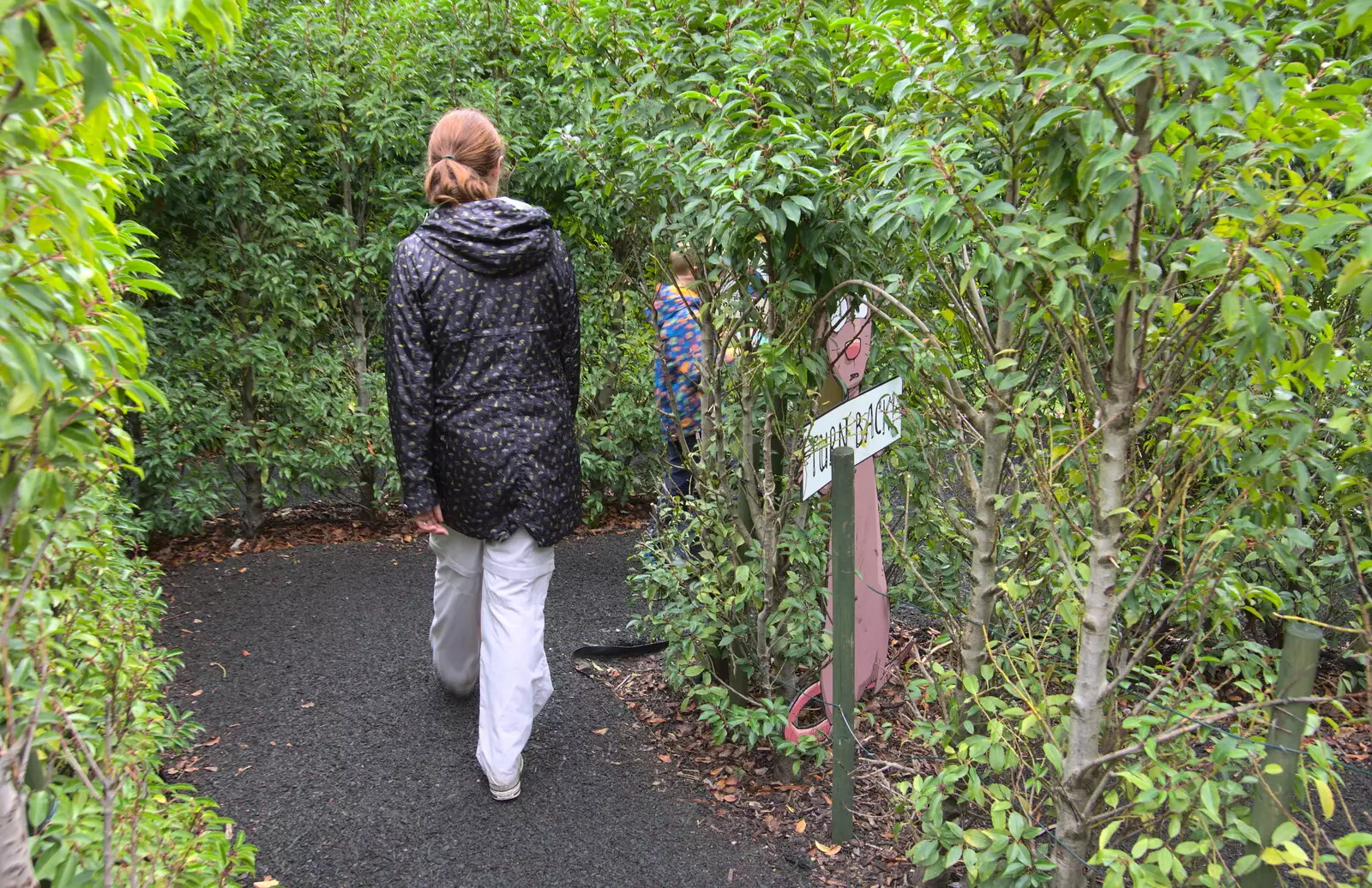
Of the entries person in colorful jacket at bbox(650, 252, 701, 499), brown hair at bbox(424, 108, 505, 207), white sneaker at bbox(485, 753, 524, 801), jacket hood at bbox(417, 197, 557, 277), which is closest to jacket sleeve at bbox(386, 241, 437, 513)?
jacket hood at bbox(417, 197, 557, 277)

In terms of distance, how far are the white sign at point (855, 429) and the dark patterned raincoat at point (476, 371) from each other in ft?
2.86

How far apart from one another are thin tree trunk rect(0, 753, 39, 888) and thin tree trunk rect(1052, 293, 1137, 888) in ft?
6.05

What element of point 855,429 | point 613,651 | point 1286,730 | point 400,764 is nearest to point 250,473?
point 613,651

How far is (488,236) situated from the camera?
2992 millimetres

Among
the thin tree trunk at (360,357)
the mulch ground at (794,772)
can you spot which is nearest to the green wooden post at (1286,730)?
the mulch ground at (794,772)

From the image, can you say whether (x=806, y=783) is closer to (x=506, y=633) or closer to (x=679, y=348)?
(x=506, y=633)

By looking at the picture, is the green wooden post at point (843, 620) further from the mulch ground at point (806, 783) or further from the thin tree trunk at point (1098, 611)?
the thin tree trunk at point (1098, 611)

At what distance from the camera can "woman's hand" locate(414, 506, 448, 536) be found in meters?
3.05

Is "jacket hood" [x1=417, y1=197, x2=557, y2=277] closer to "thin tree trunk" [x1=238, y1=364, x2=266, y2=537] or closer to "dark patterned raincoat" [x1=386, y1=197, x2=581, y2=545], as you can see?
"dark patterned raincoat" [x1=386, y1=197, x2=581, y2=545]

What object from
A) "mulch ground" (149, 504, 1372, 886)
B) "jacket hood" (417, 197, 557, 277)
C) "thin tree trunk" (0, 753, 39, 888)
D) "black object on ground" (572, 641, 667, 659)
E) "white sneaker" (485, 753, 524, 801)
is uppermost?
"jacket hood" (417, 197, 557, 277)

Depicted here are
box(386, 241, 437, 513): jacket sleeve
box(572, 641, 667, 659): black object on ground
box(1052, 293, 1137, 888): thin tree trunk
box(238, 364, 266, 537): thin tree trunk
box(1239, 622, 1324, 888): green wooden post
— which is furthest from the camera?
box(238, 364, 266, 537): thin tree trunk

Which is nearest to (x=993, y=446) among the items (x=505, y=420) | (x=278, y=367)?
(x=505, y=420)

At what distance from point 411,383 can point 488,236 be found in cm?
53

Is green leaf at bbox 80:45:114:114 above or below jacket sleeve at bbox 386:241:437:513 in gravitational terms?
above
